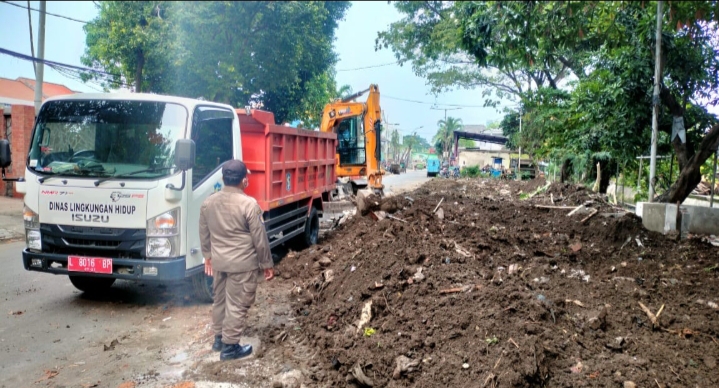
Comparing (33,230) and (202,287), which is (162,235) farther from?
(33,230)

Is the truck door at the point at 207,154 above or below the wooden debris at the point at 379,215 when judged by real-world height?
above

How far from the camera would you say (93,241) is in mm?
5020

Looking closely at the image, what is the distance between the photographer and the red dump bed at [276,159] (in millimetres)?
6637

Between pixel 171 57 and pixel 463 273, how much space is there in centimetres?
494

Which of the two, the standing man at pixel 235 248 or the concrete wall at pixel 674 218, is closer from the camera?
the standing man at pixel 235 248

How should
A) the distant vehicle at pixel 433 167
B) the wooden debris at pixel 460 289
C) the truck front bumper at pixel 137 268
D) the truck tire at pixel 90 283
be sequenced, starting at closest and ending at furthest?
1. the wooden debris at pixel 460 289
2. the truck front bumper at pixel 137 268
3. the truck tire at pixel 90 283
4. the distant vehicle at pixel 433 167

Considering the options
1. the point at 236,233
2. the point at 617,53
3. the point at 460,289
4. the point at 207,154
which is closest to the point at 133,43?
the point at 207,154

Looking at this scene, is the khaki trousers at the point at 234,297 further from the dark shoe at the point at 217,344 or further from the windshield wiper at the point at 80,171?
the windshield wiper at the point at 80,171

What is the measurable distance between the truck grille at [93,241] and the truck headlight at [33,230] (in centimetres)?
7

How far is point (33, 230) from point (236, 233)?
2.56 metres

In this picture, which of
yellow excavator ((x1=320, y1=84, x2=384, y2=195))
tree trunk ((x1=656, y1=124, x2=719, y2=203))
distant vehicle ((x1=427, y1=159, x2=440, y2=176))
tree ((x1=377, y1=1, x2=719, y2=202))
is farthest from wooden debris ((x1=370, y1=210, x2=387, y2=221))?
distant vehicle ((x1=427, y1=159, x2=440, y2=176))

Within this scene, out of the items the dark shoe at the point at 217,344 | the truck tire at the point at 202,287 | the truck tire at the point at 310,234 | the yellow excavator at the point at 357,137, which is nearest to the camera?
the dark shoe at the point at 217,344

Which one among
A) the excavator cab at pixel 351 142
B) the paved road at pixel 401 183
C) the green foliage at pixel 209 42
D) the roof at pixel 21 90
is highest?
the roof at pixel 21 90

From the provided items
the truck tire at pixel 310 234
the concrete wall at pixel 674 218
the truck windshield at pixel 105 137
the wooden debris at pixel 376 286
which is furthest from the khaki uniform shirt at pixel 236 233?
the concrete wall at pixel 674 218
